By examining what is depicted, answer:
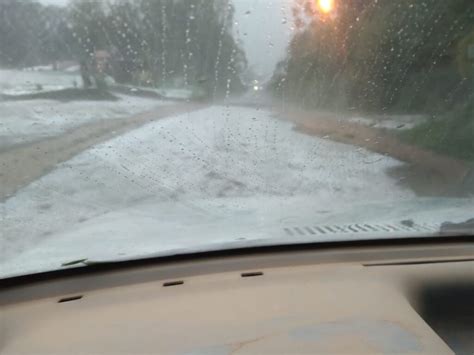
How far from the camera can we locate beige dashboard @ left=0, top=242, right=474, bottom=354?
10.9 ft

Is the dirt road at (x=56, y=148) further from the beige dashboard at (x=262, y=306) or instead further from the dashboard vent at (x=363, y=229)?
the dashboard vent at (x=363, y=229)

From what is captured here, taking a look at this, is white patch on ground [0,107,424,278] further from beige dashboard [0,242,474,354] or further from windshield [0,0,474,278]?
beige dashboard [0,242,474,354]

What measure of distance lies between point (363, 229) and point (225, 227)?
0.94 metres

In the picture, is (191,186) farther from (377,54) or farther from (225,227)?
(377,54)

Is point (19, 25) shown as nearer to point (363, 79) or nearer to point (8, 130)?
point (8, 130)

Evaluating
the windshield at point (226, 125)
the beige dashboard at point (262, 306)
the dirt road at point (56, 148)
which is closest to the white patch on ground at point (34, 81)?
the windshield at point (226, 125)

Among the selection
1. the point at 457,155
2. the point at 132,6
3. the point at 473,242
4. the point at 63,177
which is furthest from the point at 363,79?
the point at 63,177

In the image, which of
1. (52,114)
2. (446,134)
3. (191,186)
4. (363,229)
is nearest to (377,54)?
(446,134)

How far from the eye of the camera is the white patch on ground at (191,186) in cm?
417

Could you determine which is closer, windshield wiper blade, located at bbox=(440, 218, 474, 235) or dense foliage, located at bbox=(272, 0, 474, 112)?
windshield wiper blade, located at bbox=(440, 218, 474, 235)

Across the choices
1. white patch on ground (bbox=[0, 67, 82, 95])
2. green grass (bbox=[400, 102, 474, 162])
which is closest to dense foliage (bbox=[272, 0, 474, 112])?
green grass (bbox=[400, 102, 474, 162])

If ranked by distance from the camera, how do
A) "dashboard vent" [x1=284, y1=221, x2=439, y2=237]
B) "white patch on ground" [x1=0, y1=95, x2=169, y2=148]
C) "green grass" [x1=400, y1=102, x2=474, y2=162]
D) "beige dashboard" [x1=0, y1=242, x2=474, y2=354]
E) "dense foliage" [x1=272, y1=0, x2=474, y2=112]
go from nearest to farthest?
"beige dashboard" [x1=0, y1=242, x2=474, y2=354], "white patch on ground" [x1=0, y1=95, x2=169, y2=148], "dashboard vent" [x1=284, y1=221, x2=439, y2=237], "dense foliage" [x1=272, y1=0, x2=474, y2=112], "green grass" [x1=400, y1=102, x2=474, y2=162]

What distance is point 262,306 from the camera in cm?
372

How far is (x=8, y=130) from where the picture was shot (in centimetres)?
411
